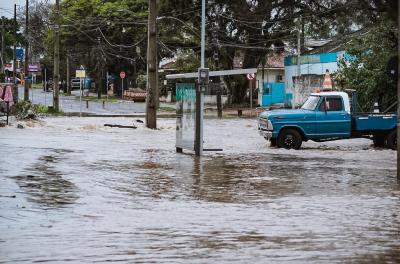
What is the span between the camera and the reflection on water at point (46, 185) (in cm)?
1072

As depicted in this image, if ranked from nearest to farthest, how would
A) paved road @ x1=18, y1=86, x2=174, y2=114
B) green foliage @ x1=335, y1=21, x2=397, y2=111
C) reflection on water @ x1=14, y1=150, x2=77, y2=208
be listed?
reflection on water @ x1=14, y1=150, x2=77, y2=208, green foliage @ x1=335, y1=21, x2=397, y2=111, paved road @ x1=18, y1=86, x2=174, y2=114

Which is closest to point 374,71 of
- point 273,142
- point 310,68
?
point 273,142

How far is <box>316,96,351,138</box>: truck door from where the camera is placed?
23.6 metres

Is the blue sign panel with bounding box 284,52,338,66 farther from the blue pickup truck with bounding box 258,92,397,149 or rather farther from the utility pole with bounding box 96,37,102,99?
the blue pickup truck with bounding box 258,92,397,149

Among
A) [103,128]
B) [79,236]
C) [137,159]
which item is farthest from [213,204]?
[103,128]

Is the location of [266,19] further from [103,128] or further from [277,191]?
[277,191]

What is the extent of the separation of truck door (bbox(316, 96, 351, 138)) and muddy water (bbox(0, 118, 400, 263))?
3.19 meters

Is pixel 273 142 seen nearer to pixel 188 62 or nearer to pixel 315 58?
pixel 315 58

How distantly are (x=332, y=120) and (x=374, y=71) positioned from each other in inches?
429

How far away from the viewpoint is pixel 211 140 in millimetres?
24766

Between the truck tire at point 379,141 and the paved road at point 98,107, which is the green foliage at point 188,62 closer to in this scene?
the paved road at point 98,107

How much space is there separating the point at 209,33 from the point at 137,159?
141 feet

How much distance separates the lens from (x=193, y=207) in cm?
1063

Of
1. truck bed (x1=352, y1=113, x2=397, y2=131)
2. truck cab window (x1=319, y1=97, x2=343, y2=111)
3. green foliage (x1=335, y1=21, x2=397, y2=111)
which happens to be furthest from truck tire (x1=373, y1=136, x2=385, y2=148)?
green foliage (x1=335, y1=21, x2=397, y2=111)
